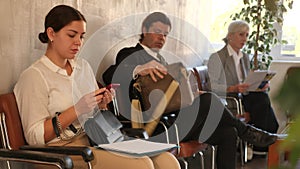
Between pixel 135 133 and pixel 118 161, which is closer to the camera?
pixel 118 161

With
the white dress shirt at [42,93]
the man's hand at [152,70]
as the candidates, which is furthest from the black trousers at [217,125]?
the white dress shirt at [42,93]

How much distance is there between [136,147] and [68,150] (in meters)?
0.36

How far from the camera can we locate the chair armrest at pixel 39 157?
161 centimetres

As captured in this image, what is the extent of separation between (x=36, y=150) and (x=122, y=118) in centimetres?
87

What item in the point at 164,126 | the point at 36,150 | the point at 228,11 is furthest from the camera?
the point at 228,11

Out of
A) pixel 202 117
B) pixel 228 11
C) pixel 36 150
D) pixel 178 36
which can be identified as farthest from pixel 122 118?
pixel 228 11

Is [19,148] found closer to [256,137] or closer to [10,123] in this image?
[10,123]

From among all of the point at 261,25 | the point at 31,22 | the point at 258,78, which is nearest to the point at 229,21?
the point at 261,25

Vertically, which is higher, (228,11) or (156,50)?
(228,11)

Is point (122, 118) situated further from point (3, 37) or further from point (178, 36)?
point (178, 36)

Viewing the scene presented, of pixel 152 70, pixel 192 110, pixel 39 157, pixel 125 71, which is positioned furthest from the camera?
pixel 192 110

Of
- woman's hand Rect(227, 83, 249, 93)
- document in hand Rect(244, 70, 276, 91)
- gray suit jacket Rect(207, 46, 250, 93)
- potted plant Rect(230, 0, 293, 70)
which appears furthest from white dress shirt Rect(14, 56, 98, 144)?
potted plant Rect(230, 0, 293, 70)

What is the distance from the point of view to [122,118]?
260 centimetres

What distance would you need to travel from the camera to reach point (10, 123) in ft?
6.12
